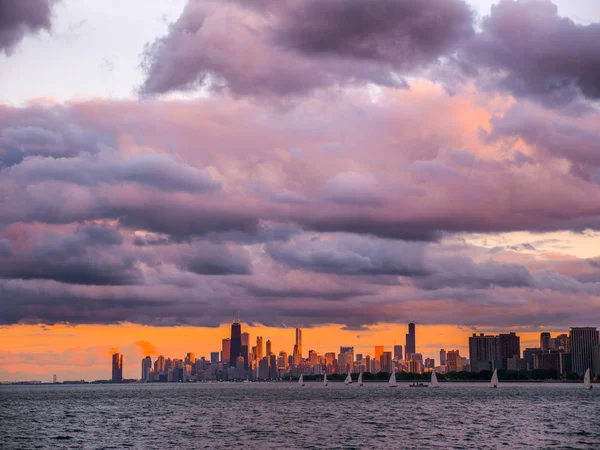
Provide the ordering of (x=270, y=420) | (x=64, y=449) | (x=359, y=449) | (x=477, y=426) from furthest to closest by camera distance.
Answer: (x=270, y=420), (x=477, y=426), (x=64, y=449), (x=359, y=449)

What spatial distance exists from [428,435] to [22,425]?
8749 centimetres

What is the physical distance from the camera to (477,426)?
461 feet

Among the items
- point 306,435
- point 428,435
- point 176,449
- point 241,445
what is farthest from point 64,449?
point 428,435

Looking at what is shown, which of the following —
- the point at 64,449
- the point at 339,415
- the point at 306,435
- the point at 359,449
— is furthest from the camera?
the point at 339,415

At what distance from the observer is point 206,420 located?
6462 inches

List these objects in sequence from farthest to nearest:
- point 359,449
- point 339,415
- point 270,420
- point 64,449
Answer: point 339,415 → point 270,420 → point 64,449 → point 359,449

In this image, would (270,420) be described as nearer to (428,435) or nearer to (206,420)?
(206,420)

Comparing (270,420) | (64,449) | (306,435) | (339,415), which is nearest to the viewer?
(64,449)

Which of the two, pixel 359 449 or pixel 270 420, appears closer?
pixel 359 449

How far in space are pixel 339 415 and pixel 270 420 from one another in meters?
19.7

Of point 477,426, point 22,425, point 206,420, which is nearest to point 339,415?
point 206,420

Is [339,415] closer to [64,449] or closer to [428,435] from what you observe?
[428,435]

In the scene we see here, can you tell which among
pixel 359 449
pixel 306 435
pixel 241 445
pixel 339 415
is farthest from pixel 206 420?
pixel 359 449

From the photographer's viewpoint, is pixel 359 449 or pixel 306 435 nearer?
pixel 359 449
